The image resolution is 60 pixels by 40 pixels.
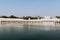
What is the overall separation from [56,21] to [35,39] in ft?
62.5

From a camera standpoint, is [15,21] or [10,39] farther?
[15,21]

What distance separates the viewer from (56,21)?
83.2 feet

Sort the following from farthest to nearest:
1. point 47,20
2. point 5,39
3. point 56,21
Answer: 1. point 47,20
2. point 56,21
3. point 5,39

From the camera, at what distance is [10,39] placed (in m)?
6.82

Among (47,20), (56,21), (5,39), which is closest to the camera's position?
(5,39)

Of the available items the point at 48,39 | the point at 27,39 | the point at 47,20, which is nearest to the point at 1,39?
the point at 27,39

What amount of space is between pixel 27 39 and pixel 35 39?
0.42 m

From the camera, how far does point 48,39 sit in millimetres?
7004

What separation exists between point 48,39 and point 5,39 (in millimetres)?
2215

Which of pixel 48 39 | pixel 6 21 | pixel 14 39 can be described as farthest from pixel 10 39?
pixel 6 21

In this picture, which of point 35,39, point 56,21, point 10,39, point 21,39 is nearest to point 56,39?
point 35,39

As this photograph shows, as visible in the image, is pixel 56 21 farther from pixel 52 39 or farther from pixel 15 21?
pixel 52 39

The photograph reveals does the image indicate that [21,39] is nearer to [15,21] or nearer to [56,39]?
[56,39]

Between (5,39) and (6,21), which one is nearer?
(5,39)
